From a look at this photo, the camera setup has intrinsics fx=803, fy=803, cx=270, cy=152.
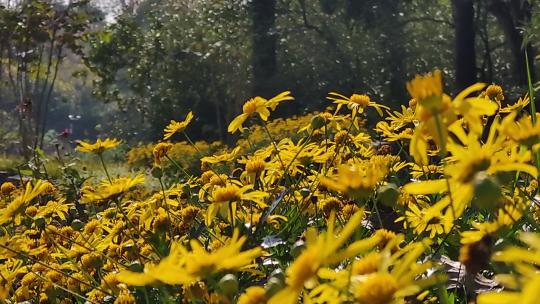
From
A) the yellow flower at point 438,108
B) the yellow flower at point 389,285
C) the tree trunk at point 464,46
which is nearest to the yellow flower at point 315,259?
the yellow flower at point 389,285

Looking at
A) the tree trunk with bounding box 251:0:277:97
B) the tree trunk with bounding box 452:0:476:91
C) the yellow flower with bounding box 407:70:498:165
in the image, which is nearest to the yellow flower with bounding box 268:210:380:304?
the yellow flower with bounding box 407:70:498:165

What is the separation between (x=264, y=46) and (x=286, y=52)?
39 cm

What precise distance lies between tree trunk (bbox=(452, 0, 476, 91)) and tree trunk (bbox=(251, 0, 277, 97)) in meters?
2.99

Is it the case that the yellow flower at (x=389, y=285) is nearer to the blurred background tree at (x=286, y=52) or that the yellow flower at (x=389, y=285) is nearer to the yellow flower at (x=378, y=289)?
the yellow flower at (x=378, y=289)

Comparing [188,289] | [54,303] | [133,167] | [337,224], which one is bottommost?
[133,167]

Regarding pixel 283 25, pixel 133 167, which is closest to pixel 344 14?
pixel 283 25

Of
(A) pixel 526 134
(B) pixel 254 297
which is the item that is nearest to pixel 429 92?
(A) pixel 526 134

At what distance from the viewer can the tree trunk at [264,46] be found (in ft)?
37.7

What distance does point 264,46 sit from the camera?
11.9 metres

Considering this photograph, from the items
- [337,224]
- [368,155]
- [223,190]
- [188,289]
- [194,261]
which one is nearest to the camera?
[194,261]

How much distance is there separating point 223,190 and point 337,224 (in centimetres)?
42

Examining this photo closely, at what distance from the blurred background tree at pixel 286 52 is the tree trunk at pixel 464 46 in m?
0.75

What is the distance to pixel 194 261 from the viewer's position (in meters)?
0.86

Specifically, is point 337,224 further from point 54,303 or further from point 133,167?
point 133,167
